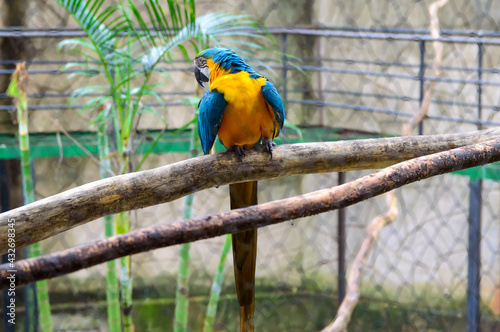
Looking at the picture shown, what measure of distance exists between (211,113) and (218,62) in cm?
13

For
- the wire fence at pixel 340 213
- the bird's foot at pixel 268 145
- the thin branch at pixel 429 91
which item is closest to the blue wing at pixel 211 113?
the bird's foot at pixel 268 145

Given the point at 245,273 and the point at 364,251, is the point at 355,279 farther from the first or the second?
the point at 245,273

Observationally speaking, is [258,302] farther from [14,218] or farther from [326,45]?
[14,218]

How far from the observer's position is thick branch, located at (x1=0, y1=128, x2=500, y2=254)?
749mm

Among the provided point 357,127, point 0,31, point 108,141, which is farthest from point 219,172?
point 357,127

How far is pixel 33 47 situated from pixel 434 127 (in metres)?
2.14

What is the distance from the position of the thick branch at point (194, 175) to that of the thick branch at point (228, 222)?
9.8 inches

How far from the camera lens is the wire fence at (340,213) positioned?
2480 mm

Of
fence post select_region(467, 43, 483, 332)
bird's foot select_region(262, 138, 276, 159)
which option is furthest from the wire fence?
bird's foot select_region(262, 138, 276, 159)

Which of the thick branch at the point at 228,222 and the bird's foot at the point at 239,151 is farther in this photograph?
the bird's foot at the point at 239,151

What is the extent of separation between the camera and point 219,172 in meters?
0.92

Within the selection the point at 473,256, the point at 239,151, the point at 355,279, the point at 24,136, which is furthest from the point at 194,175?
the point at 473,256

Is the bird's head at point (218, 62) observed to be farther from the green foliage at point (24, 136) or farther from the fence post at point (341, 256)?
the fence post at point (341, 256)

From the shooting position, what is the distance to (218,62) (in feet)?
3.79
